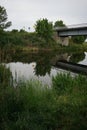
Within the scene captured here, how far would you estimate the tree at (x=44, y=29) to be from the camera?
87.1m

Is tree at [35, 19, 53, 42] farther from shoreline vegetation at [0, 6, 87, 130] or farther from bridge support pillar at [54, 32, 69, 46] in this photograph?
shoreline vegetation at [0, 6, 87, 130]

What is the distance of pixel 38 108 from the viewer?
12297 millimetres

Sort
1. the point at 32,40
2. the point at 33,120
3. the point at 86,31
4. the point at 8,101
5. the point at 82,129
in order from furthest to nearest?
1. the point at 32,40
2. the point at 86,31
3. the point at 8,101
4. the point at 33,120
5. the point at 82,129

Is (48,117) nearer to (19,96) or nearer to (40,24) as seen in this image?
(19,96)

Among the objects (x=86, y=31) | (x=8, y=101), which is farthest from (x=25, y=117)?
(x=86, y=31)

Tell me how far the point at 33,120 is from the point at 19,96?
5.67ft

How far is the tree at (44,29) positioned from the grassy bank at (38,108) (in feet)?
237

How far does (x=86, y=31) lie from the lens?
229 ft

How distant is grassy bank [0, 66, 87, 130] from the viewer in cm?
1065

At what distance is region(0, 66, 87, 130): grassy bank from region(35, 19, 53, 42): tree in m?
72.4

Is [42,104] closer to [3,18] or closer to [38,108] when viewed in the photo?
[38,108]

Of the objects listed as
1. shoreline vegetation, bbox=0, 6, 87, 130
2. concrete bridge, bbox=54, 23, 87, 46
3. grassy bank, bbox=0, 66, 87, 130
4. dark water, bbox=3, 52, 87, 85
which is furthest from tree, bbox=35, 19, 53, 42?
grassy bank, bbox=0, 66, 87, 130

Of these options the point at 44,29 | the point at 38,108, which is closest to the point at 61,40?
the point at 44,29

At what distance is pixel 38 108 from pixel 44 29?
248 ft
